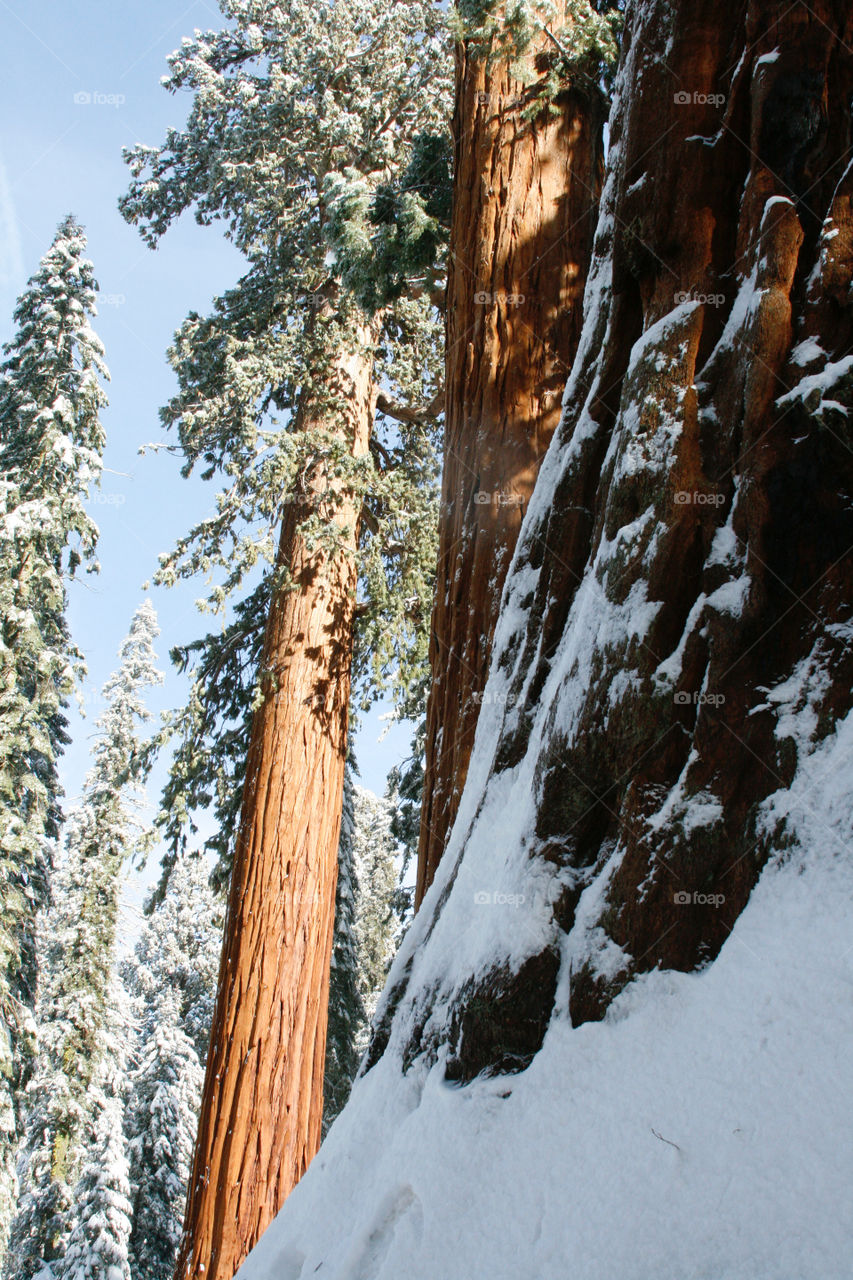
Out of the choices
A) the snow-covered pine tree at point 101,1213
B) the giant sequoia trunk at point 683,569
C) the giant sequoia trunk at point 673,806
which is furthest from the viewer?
the snow-covered pine tree at point 101,1213

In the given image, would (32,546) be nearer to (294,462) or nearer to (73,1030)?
(294,462)

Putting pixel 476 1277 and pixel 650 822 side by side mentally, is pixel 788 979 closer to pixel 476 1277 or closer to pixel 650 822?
pixel 650 822

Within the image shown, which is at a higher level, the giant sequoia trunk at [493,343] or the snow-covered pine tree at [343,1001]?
Result: the giant sequoia trunk at [493,343]

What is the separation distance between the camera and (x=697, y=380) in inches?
80.4

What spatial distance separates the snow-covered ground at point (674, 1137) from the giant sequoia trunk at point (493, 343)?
136 centimetres

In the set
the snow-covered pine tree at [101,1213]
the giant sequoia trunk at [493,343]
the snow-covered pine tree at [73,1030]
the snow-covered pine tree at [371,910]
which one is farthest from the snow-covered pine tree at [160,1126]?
the giant sequoia trunk at [493,343]

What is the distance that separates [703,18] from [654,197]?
55cm

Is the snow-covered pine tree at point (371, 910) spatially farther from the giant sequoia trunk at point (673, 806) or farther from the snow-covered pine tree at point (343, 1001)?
the giant sequoia trunk at point (673, 806)

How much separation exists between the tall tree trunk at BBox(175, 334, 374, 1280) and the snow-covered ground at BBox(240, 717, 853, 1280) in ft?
12.5

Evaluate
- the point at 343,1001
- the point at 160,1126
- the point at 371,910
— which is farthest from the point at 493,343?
the point at 160,1126

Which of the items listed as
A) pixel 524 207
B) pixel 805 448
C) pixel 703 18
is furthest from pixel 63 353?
pixel 805 448

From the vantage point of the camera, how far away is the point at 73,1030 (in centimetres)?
1547

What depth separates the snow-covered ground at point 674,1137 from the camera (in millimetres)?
1198

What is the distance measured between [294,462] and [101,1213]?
671 inches
